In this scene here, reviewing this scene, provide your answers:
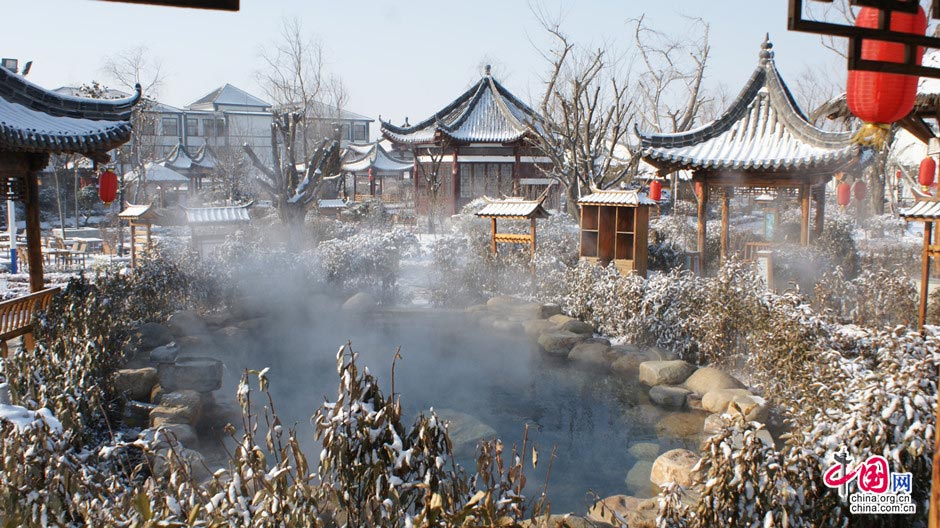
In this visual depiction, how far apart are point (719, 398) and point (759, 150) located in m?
5.84

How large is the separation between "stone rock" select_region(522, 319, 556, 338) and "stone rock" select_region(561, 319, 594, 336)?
0.22 meters

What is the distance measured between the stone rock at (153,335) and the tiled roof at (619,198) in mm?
7054

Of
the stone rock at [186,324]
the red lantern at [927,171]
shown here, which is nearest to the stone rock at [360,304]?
the stone rock at [186,324]

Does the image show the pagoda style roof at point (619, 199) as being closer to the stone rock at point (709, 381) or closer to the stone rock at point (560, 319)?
the stone rock at point (560, 319)

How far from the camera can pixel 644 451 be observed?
595cm

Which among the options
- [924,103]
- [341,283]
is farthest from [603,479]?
[341,283]

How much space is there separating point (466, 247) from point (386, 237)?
1.68m

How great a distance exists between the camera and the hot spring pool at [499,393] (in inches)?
225

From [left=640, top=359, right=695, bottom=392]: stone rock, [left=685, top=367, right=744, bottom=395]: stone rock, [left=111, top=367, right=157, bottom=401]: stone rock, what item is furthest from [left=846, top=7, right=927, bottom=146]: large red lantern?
[left=111, top=367, right=157, bottom=401]: stone rock

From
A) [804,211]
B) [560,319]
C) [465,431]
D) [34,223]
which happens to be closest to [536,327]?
[560,319]

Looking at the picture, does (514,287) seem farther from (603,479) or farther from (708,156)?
(603,479)

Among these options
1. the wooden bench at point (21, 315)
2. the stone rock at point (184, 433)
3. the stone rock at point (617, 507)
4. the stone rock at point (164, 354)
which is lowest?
the stone rock at point (617, 507)

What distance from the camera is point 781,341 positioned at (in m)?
6.10

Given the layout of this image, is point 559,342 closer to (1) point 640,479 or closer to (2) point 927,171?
(1) point 640,479
